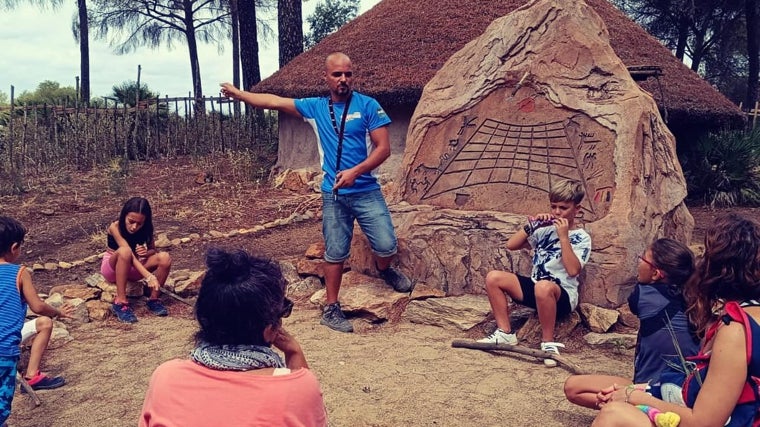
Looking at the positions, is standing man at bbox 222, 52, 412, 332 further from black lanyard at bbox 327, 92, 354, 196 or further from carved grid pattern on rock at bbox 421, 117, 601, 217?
carved grid pattern on rock at bbox 421, 117, 601, 217

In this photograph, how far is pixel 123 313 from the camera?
4.75 metres

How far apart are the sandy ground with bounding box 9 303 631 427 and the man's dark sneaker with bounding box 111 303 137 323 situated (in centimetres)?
10

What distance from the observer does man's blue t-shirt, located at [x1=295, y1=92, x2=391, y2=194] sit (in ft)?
14.0

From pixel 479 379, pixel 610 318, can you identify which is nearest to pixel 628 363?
pixel 610 318

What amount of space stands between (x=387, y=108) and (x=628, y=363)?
5.95m

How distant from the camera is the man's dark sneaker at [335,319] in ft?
14.5

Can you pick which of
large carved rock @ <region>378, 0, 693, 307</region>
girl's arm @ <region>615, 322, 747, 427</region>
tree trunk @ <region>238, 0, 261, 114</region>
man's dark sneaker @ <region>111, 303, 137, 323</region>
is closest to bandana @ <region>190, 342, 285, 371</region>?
girl's arm @ <region>615, 322, 747, 427</region>

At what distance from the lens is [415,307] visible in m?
4.58

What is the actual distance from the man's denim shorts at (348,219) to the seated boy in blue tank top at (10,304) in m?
1.69

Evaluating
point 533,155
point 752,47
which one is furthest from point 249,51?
point 752,47

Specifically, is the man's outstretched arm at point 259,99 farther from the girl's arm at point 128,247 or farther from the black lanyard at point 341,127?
the girl's arm at point 128,247

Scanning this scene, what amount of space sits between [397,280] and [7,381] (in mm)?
2515

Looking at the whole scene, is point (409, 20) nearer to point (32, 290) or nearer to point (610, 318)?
point (610, 318)

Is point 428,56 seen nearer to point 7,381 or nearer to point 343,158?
point 343,158
